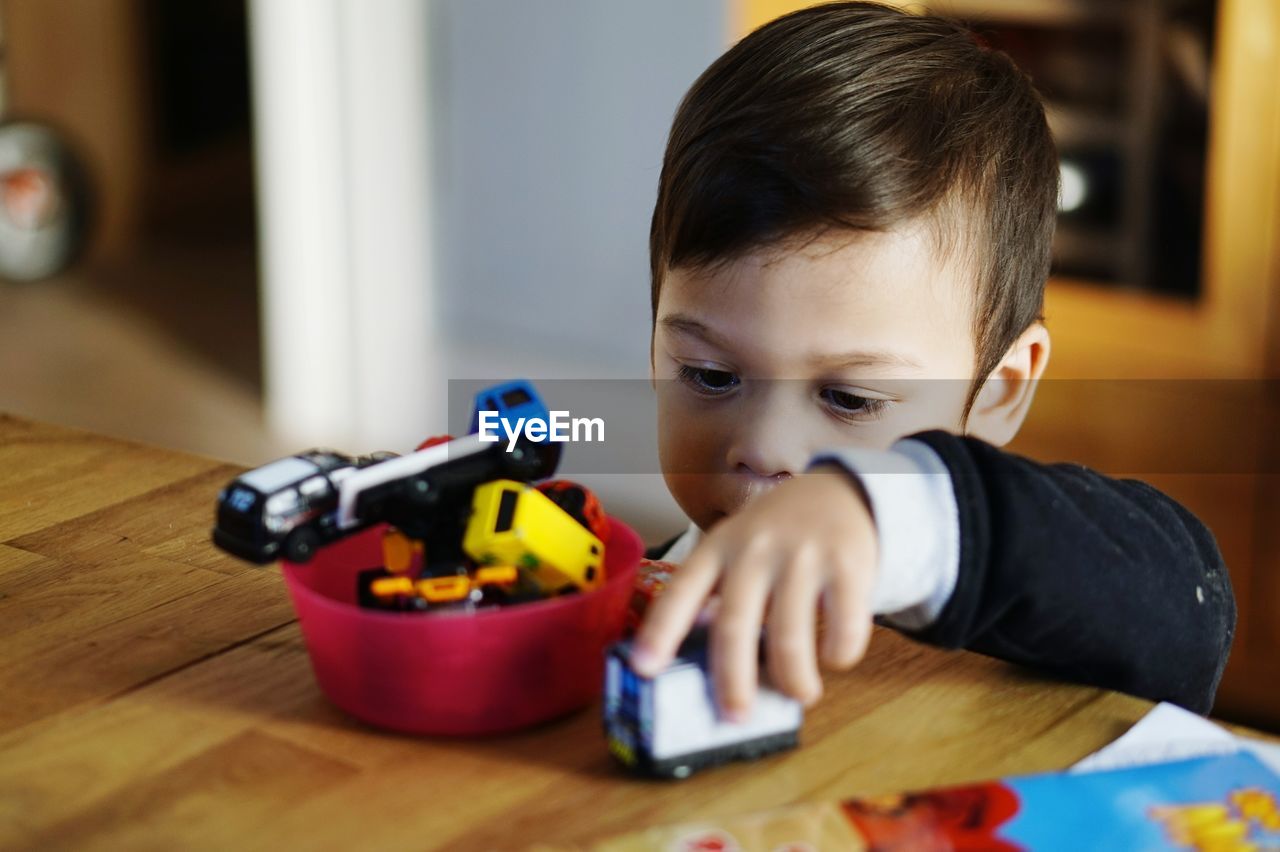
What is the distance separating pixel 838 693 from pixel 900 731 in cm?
4

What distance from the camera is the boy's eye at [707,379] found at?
0.86 metres

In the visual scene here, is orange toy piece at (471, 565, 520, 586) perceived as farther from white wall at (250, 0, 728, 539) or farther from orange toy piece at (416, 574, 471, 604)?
white wall at (250, 0, 728, 539)

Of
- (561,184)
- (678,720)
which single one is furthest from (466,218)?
(678,720)

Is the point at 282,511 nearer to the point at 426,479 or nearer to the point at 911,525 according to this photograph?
the point at 426,479

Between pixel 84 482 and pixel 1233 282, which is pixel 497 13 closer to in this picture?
pixel 1233 282

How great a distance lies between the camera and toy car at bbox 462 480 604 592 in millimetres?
532

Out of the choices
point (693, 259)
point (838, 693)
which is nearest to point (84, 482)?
point (693, 259)

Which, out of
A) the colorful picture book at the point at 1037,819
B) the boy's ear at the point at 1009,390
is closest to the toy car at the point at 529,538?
the colorful picture book at the point at 1037,819

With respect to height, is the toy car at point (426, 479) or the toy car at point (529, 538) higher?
the toy car at point (426, 479)

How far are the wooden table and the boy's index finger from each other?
0.15ft

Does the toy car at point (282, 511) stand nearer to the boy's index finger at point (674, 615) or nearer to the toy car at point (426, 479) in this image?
the toy car at point (426, 479)

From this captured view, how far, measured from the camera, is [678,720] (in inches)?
19.9

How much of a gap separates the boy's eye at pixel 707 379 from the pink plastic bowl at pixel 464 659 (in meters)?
0.30

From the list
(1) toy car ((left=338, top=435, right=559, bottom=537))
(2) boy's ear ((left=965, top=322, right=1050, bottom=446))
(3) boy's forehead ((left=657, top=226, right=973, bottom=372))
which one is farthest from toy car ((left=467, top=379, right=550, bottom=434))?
(2) boy's ear ((left=965, top=322, right=1050, bottom=446))
